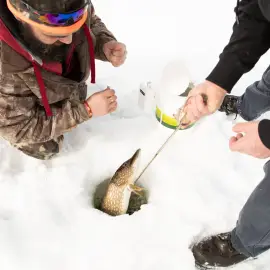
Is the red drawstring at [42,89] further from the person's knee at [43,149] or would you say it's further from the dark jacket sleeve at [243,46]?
the dark jacket sleeve at [243,46]

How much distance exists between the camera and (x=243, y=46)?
1160 millimetres

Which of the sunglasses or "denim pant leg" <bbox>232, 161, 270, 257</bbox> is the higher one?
the sunglasses

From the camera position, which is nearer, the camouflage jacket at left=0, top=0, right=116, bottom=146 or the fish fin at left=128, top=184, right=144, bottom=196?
the camouflage jacket at left=0, top=0, right=116, bottom=146

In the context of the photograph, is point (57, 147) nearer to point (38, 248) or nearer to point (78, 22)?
point (38, 248)

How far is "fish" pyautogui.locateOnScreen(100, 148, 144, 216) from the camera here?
4.38 ft

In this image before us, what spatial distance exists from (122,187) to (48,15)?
0.65m

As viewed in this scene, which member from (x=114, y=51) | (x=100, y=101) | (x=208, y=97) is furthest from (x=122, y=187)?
(x=114, y=51)

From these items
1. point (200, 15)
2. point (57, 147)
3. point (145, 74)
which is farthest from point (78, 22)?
point (200, 15)

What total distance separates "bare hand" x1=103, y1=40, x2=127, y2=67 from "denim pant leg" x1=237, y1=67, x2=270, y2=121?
1.85ft

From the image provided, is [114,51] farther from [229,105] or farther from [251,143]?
[251,143]


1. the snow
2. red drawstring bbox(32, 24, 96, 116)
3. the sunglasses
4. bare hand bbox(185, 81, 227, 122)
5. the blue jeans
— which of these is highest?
the sunglasses

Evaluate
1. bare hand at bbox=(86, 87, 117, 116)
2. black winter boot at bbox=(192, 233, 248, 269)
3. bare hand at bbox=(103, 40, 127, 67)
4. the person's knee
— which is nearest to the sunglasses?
bare hand at bbox=(86, 87, 117, 116)

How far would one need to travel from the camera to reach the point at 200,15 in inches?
91.4

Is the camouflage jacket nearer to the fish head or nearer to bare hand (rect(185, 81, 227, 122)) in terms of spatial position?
the fish head
